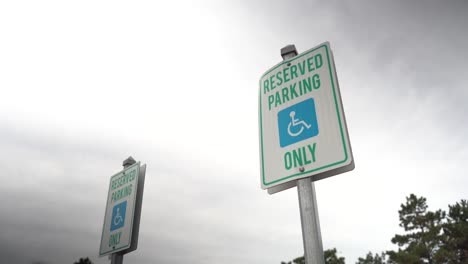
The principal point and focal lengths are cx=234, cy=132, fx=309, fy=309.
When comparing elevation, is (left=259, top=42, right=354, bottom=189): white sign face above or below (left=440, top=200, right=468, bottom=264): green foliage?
below

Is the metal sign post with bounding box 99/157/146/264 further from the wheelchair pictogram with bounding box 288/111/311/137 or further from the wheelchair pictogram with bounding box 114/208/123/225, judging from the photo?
the wheelchair pictogram with bounding box 288/111/311/137

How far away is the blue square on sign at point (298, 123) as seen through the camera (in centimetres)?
237

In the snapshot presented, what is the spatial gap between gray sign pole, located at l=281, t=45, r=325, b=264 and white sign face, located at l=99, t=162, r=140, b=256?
3.42m

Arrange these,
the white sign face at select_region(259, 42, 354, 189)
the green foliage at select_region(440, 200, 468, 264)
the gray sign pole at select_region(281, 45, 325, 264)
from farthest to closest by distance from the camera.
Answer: the green foliage at select_region(440, 200, 468, 264)
the white sign face at select_region(259, 42, 354, 189)
the gray sign pole at select_region(281, 45, 325, 264)

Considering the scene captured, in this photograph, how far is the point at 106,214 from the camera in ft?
18.1

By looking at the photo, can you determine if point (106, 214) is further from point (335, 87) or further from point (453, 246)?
point (453, 246)

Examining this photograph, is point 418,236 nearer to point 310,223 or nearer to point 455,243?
point 455,243

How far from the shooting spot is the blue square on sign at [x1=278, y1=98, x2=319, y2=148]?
2371 millimetres

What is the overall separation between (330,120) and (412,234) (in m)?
37.8

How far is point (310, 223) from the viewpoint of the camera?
81.6 inches

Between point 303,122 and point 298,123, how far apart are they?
0.14 ft

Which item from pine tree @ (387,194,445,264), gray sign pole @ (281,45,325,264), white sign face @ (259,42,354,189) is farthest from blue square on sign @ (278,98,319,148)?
pine tree @ (387,194,445,264)

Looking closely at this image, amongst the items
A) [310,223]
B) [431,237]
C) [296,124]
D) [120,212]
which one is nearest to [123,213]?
[120,212]

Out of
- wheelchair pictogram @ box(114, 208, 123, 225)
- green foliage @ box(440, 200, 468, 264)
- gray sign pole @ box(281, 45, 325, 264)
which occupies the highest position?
green foliage @ box(440, 200, 468, 264)
